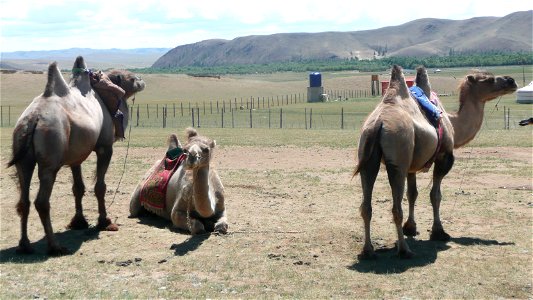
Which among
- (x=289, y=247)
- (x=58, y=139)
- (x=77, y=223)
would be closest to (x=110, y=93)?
(x=77, y=223)

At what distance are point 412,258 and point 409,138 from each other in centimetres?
156

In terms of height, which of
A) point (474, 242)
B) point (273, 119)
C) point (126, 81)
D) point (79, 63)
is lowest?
point (273, 119)

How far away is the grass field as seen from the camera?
8000mm

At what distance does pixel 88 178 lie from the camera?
17328mm

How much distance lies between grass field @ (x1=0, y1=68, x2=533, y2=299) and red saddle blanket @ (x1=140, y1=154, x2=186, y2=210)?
38 cm

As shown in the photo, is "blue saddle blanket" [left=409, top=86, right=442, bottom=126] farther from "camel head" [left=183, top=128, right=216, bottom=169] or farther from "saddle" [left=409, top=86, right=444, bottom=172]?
"camel head" [left=183, top=128, right=216, bottom=169]

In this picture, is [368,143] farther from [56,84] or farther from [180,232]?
[56,84]

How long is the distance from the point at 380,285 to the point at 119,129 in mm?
5582

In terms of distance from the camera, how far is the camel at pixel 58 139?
30.6ft

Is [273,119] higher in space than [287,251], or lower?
lower

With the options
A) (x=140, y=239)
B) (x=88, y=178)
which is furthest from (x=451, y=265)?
(x=88, y=178)

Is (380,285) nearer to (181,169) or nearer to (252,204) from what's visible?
(181,169)

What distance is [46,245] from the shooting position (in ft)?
32.9

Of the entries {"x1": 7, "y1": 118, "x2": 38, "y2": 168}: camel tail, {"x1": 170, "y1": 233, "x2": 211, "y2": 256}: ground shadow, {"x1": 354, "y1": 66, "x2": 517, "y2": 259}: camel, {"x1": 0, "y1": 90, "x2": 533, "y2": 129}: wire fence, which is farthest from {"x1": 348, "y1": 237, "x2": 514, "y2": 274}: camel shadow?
{"x1": 0, "y1": 90, "x2": 533, "y2": 129}: wire fence
